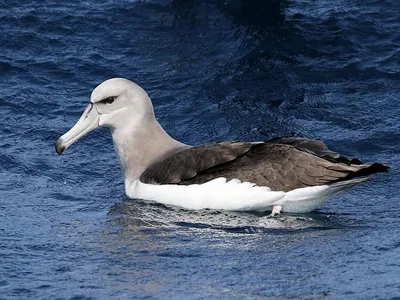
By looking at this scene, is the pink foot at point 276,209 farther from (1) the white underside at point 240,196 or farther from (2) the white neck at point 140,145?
(2) the white neck at point 140,145

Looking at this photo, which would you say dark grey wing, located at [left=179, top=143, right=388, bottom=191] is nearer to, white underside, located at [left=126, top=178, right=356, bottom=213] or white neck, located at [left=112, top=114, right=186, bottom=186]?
white underside, located at [left=126, top=178, right=356, bottom=213]

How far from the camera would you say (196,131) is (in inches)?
553

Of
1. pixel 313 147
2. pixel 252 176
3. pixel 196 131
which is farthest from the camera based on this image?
pixel 196 131

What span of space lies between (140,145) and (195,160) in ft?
3.57

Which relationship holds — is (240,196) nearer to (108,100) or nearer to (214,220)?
(214,220)

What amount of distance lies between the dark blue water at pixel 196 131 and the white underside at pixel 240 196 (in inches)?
4.5

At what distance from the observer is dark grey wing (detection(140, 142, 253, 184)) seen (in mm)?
10891

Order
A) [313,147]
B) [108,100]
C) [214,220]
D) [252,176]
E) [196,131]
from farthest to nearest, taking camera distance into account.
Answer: [196,131] < [108,100] < [313,147] < [252,176] < [214,220]

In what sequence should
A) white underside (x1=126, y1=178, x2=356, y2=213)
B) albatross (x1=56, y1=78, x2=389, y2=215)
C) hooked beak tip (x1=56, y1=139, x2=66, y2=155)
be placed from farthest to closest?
hooked beak tip (x1=56, y1=139, x2=66, y2=155) → white underside (x1=126, y1=178, x2=356, y2=213) → albatross (x1=56, y1=78, x2=389, y2=215)

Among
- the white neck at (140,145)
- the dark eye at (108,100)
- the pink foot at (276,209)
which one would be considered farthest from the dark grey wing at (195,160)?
the dark eye at (108,100)

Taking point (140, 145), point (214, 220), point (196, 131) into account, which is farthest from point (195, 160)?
point (196, 131)

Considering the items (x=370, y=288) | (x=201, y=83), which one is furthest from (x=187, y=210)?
(x=201, y=83)

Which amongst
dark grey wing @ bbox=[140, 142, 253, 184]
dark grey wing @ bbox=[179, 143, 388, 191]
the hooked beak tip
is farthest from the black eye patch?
dark grey wing @ bbox=[179, 143, 388, 191]

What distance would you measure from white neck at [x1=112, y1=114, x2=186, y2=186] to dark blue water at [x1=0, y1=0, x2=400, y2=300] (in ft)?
1.27
